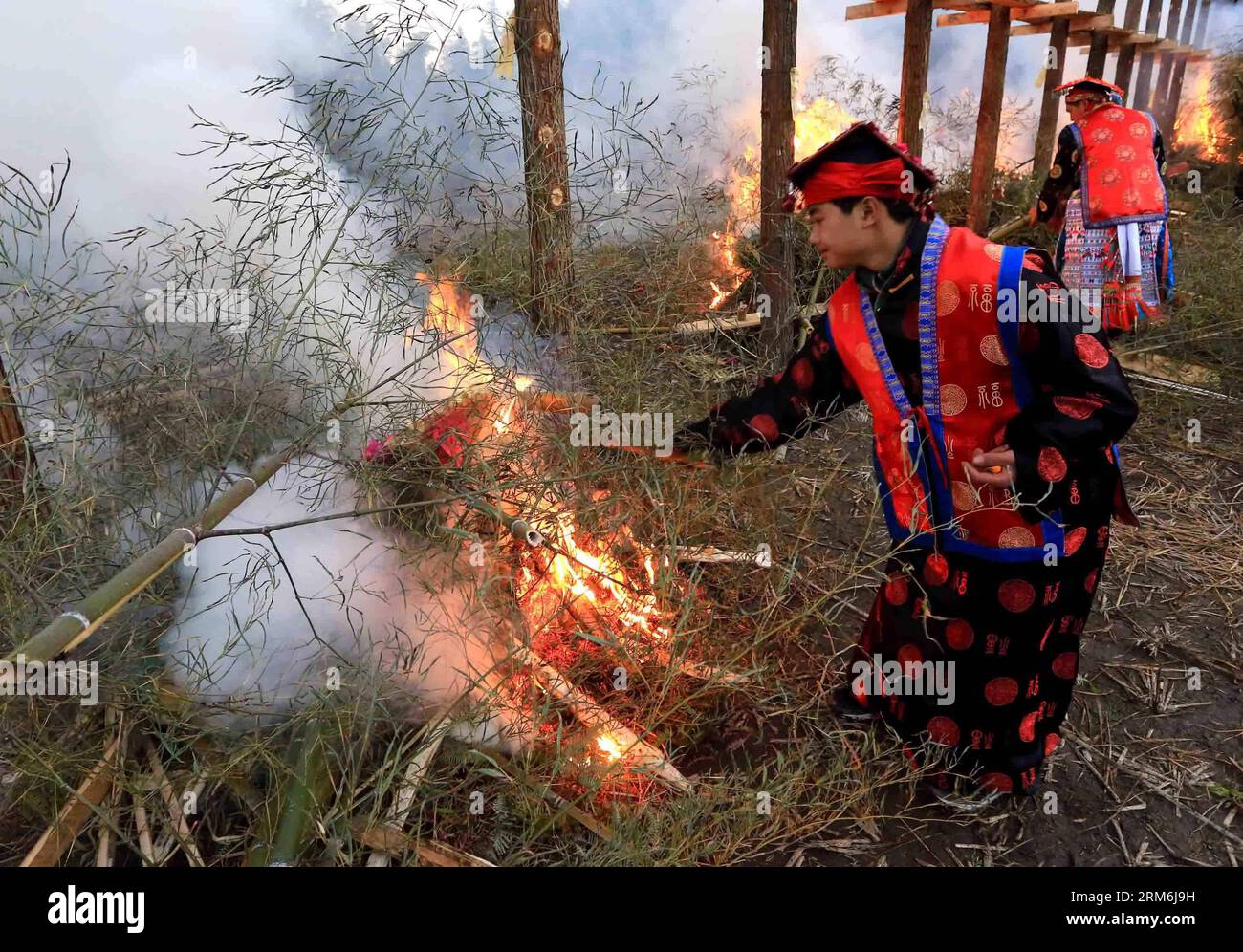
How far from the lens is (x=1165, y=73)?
48.5 feet

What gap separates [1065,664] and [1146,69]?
17.2 metres

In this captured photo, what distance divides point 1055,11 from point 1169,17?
10.5 meters

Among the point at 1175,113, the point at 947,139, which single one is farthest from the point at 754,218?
the point at 1175,113

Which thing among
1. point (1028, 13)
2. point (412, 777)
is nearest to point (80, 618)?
point (412, 777)

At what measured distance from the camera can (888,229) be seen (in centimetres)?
242

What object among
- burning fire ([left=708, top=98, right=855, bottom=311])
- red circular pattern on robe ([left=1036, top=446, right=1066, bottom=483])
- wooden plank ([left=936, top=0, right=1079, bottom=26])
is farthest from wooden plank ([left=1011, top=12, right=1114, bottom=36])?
red circular pattern on robe ([left=1036, top=446, right=1066, bottom=483])

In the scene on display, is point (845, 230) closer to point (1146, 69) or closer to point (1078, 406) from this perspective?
point (1078, 406)

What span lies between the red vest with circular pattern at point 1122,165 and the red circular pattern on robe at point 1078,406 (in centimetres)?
328

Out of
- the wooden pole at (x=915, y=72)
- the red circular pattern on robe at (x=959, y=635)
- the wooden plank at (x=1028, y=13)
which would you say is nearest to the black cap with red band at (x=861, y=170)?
the red circular pattern on robe at (x=959, y=635)

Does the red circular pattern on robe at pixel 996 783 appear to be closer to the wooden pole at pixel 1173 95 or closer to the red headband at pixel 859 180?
the red headband at pixel 859 180

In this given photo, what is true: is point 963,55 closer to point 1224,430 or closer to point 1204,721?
point 1224,430

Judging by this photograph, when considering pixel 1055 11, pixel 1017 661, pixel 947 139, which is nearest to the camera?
pixel 1017 661

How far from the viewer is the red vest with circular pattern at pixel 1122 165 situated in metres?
4.65

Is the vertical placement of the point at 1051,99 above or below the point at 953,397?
above
